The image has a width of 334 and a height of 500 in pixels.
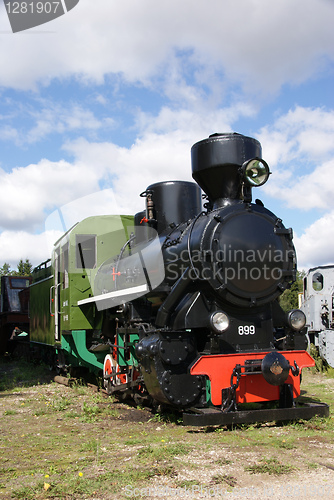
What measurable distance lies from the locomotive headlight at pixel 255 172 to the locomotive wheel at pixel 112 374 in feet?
11.1

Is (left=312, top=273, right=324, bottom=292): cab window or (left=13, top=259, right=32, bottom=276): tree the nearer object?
(left=312, top=273, right=324, bottom=292): cab window

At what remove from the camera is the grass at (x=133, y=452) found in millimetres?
3639

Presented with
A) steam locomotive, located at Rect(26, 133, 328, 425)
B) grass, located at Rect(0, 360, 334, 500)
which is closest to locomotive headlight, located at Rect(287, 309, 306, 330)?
steam locomotive, located at Rect(26, 133, 328, 425)

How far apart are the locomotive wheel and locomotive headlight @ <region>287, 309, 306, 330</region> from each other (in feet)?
8.77

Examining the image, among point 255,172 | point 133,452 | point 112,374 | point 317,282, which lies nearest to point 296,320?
point 255,172

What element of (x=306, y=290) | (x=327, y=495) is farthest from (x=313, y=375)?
(x=327, y=495)

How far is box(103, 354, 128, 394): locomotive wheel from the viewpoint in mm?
7343

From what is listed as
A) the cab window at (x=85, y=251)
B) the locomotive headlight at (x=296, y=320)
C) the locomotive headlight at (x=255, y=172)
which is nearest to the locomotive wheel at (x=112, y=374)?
the cab window at (x=85, y=251)

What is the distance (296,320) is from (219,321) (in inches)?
46.4

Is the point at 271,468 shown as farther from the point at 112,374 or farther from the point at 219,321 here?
the point at 112,374

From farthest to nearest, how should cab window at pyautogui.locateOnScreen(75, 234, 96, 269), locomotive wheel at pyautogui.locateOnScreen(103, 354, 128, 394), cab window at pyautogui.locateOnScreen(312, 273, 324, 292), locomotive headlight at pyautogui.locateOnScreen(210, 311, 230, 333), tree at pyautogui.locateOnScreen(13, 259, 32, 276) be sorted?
tree at pyautogui.locateOnScreen(13, 259, 32, 276)
cab window at pyautogui.locateOnScreen(312, 273, 324, 292)
cab window at pyautogui.locateOnScreen(75, 234, 96, 269)
locomotive wheel at pyautogui.locateOnScreen(103, 354, 128, 394)
locomotive headlight at pyautogui.locateOnScreen(210, 311, 230, 333)

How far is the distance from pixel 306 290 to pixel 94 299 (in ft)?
19.5

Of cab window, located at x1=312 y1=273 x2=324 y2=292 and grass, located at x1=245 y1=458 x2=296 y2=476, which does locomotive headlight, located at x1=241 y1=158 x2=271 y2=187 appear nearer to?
grass, located at x1=245 y1=458 x2=296 y2=476

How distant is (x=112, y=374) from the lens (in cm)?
737
